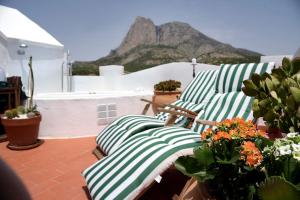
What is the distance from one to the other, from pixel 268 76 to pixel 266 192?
25.3 inches

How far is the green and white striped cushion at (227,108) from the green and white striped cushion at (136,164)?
0.57 m

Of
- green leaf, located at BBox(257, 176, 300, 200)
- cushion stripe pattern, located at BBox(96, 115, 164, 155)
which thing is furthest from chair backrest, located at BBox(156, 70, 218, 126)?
green leaf, located at BBox(257, 176, 300, 200)

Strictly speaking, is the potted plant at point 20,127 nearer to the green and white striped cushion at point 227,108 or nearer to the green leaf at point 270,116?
the green and white striped cushion at point 227,108

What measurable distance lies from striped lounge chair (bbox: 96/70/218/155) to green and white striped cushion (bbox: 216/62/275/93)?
0.31 metres

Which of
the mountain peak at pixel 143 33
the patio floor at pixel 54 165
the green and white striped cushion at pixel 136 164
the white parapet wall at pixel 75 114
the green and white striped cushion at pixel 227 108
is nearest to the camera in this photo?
the green and white striped cushion at pixel 136 164

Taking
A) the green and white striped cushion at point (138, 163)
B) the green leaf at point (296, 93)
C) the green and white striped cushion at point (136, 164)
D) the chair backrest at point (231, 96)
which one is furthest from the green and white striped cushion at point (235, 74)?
the green leaf at point (296, 93)

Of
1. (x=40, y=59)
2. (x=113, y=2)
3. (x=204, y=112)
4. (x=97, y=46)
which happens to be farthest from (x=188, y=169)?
(x=97, y=46)

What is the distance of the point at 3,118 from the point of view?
375 cm

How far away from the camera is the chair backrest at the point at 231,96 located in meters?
2.62

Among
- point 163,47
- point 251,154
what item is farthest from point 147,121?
point 163,47

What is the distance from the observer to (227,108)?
2.75 meters

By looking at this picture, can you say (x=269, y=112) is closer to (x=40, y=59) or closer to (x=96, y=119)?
(x=96, y=119)

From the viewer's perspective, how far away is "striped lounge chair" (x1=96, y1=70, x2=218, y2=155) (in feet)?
9.27

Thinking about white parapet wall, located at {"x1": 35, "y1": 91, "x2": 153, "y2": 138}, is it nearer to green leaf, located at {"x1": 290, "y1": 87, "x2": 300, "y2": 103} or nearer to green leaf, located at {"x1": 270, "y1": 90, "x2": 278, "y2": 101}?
green leaf, located at {"x1": 270, "y1": 90, "x2": 278, "y2": 101}
